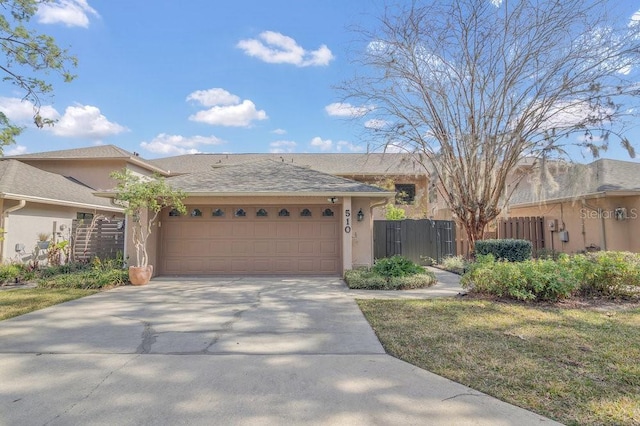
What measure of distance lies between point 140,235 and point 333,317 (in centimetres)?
672

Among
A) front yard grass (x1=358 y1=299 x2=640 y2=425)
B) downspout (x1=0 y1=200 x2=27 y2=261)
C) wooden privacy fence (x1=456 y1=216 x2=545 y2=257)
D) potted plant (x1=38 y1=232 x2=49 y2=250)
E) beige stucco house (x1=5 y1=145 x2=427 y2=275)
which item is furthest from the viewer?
wooden privacy fence (x1=456 y1=216 x2=545 y2=257)

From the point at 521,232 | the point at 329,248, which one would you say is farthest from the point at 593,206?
the point at 329,248

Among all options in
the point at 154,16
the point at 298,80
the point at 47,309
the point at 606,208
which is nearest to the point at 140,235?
the point at 47,309

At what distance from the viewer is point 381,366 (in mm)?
3504

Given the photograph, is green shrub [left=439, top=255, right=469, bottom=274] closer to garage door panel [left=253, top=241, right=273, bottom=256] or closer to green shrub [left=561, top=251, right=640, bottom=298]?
green shrub [left=561, top=251, right=640, bottom=298]

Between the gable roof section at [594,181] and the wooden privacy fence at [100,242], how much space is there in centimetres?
1327

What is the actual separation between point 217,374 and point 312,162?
18.6m

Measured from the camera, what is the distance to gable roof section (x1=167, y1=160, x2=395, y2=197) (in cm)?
957

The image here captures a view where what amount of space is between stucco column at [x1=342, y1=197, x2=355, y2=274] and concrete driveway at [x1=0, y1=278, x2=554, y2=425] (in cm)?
380

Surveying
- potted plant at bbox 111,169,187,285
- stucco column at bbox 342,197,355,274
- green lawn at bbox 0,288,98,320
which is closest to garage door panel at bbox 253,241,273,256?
stucco column at bbox 342,197,355,274

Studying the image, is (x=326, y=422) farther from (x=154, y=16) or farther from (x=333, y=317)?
(x=154, y=16)

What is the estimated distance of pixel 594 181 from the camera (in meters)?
11.8

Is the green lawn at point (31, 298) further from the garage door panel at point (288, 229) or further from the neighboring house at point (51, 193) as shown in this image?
the garage door panel at point (288, 229)

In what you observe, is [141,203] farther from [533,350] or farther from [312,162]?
[312,162]
